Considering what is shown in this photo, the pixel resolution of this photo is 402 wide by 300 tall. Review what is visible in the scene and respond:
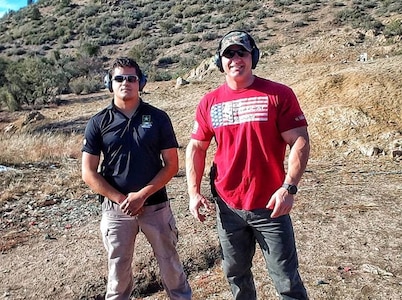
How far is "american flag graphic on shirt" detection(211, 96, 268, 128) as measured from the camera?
8.41 feet

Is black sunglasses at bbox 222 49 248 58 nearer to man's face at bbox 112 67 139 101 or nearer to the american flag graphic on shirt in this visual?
the american flag graphic on shirt

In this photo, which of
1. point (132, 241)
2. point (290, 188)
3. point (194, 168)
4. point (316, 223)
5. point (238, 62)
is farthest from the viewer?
point (316, 223)

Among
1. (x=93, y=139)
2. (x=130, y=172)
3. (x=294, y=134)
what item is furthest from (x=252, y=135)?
(x=93, y=139)

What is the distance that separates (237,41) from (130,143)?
93 cm

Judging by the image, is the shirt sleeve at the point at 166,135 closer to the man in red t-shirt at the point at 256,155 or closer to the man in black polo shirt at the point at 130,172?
the man in black polo shirt at the point at 130,172

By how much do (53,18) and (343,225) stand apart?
43679mm

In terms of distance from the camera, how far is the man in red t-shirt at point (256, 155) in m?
→ 2.55

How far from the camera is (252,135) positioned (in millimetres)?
2596

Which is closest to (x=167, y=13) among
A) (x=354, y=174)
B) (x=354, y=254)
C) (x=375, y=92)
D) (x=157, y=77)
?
(x=157, y=77)

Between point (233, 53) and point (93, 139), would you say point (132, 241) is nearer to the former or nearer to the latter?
point (93, 139)

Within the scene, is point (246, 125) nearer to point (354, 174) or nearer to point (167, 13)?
point (354, 174)

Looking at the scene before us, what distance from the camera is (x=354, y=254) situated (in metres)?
4.39

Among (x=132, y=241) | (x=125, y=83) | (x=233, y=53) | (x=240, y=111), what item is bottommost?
(x=132, y=241)

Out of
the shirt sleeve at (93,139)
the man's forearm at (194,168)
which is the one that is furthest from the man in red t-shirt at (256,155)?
the shirt sleeve at (93,139)
